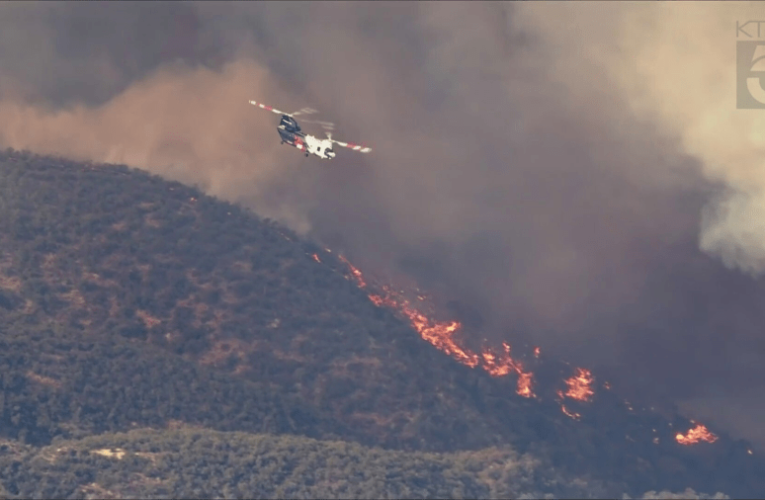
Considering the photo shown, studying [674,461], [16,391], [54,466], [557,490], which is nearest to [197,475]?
[54,466]

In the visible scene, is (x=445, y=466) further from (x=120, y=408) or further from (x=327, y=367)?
(x=120, y=408)

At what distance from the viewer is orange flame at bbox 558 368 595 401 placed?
193750mm

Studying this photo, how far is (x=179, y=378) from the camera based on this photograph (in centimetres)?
19350

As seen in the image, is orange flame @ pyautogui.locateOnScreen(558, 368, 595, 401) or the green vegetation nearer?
the green vegetation

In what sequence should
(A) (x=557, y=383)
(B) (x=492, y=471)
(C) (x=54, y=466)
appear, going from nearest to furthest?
(C) (x=54, y=466), (B) (x=492, y=471), (A) (x=557, y=383)

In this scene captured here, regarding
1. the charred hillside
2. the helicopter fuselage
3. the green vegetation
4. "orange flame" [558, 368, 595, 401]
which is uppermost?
the helicopter fuselage

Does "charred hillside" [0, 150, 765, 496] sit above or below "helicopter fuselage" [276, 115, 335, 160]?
below

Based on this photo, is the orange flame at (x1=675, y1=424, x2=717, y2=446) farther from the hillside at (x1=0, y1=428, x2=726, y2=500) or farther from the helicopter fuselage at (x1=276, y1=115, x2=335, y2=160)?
the helicopter fuselage at (x1=276, y1=115, x2=335, y2=160)

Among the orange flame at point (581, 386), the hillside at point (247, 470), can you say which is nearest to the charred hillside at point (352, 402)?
the orange flame at point (581, 386)

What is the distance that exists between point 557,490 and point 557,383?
18.0 meters

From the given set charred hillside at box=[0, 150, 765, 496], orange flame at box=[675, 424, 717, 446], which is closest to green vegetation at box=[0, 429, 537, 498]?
charred hillside at box=[0, 150, 765, 496]

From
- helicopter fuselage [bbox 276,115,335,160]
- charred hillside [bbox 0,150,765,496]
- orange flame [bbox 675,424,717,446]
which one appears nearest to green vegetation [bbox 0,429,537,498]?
charred hillside [bbox 0,150,765,496]

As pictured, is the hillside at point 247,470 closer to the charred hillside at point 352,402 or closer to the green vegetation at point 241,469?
the green vegetation at point 241,469

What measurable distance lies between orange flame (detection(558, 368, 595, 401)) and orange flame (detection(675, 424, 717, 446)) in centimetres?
1203
